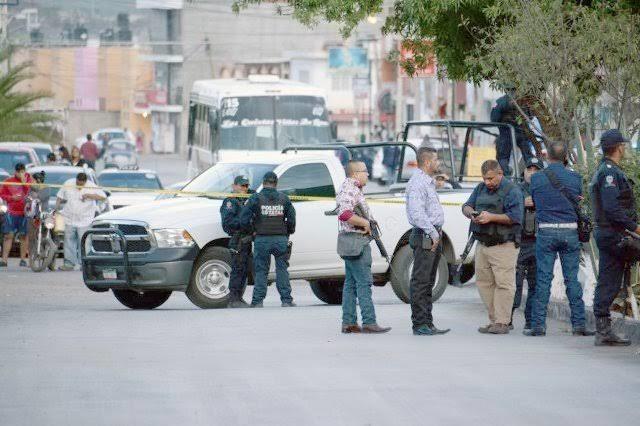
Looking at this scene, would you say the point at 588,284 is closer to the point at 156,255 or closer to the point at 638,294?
the point at 638,294

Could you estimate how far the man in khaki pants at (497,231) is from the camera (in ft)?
48.1

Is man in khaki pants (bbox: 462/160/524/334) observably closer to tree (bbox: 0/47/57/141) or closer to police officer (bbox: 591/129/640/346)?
police officer (bbox: 591/129/640/346)

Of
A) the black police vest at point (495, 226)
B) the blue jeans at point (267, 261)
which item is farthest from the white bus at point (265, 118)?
the black police vest at point (495, 226)

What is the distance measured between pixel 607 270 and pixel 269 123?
982 inches

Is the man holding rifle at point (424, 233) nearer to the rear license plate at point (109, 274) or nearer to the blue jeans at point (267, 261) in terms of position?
the blue jeans at point (267, 261)

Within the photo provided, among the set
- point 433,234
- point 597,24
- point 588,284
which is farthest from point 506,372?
point 597,24

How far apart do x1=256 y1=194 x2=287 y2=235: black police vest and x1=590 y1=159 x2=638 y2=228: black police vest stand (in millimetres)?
5406

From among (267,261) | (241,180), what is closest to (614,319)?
(267,261)

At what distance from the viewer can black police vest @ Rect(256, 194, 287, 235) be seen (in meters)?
18.0

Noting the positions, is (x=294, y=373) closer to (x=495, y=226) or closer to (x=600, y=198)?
(x=600, y=198)

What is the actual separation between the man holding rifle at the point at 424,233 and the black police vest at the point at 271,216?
3403 mm

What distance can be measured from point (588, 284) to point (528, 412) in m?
6.72

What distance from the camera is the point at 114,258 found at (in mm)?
18453

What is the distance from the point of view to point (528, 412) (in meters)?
9.98
